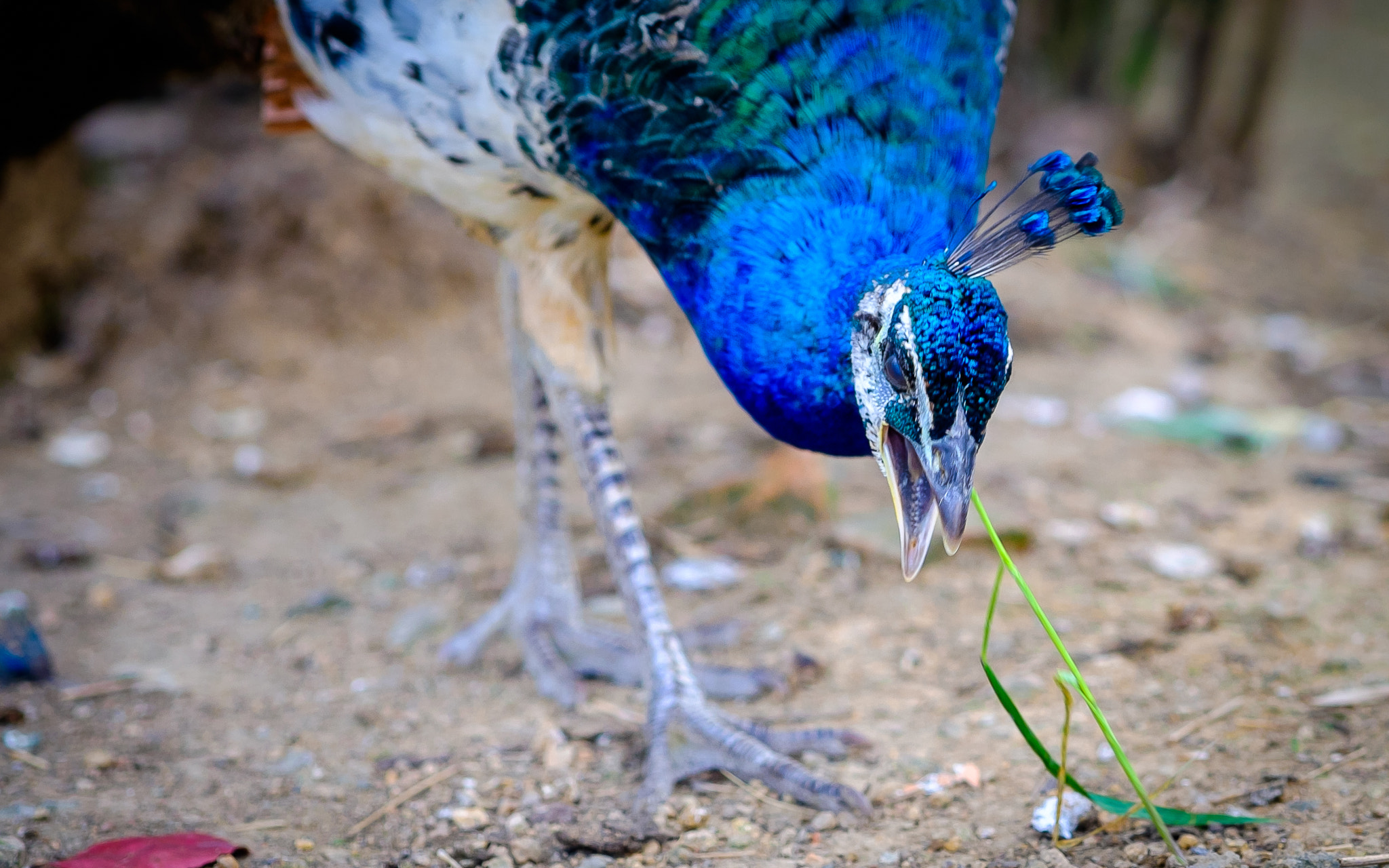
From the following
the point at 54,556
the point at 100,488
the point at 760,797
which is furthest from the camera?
the point at 100,488

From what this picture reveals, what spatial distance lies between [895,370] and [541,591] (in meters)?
1.69

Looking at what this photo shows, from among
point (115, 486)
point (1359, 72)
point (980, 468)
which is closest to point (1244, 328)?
point (980, 468)

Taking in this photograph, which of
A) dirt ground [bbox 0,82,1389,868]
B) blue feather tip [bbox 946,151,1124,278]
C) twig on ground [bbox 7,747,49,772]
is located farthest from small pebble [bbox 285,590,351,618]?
blue feather tip [bbox 946,151,1124,278]

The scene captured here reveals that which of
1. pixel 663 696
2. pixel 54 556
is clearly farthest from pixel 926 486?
pixel 54 556

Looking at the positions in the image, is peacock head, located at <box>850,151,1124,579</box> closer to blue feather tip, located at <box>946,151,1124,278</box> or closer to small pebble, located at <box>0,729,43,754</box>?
blue feather tip, located at <box>946,151,1124,278</box>

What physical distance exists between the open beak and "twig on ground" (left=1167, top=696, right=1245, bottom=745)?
0.97 metres

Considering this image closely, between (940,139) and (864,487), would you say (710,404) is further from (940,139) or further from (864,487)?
(940,139)

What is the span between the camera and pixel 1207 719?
8.89ft

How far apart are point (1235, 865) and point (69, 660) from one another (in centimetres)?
308

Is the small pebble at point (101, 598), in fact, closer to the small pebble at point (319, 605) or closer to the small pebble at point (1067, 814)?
the small pebble at point (319, 605)

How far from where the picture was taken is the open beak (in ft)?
6.68

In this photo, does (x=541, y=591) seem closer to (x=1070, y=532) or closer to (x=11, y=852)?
(x=11, y=852)

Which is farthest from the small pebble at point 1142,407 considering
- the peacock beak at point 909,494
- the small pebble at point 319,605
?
the small pebble at point 319,605

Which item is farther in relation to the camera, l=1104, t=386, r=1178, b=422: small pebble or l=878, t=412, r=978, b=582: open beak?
l=1104, t=386, r=1178, b=422: small pebble
